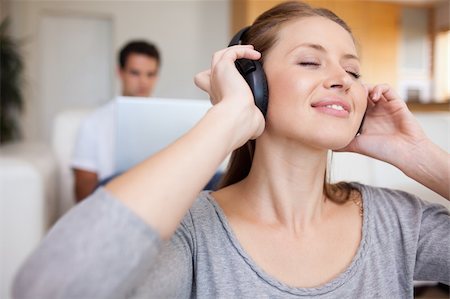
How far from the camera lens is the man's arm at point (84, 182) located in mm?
1846

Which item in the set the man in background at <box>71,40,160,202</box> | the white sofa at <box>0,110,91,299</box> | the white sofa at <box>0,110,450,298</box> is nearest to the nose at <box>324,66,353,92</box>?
the white sofa at <box>0,110,450,298</box>

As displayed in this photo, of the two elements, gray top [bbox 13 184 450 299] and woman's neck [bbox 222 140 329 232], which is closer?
gray top [bbox 13 184 450 299]

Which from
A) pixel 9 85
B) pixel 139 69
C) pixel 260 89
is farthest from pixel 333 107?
pixel 9 85

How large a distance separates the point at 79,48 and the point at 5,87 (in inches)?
51.6

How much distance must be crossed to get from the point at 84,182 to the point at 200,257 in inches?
52.5

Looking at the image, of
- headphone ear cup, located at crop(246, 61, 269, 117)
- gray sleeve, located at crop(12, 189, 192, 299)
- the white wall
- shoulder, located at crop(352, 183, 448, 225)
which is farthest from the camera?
the white wall

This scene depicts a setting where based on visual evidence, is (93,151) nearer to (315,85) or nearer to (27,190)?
(27,190)

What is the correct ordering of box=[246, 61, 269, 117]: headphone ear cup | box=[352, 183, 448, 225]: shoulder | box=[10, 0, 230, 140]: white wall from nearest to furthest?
box=[246, 61, 269, 117]: headphone ear cup → box=[352, 183, 448, 225]: shoulder → box=[10, 0, 230, 140]: white wall

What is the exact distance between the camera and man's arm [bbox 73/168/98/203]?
1.85 metres

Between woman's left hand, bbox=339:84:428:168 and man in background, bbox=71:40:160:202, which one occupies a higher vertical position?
woman's left hand, bbox=339:84:428:168

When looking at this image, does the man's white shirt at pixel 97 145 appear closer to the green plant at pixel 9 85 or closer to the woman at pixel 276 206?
the woman at pixel 276 206

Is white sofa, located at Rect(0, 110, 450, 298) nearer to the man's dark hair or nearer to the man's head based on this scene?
the man's head

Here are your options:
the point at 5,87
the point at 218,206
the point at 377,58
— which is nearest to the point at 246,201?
the point at 218,206

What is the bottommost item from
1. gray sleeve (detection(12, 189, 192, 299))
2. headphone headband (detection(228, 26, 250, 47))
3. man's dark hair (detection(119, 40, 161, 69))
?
gray sleeve (detection(12, 189, 192, 299))
